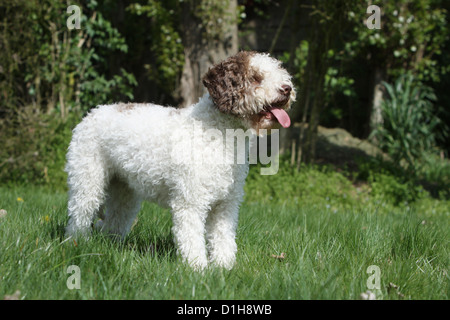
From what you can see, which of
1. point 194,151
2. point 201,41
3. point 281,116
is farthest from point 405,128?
point 194,151

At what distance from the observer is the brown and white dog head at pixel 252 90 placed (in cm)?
303

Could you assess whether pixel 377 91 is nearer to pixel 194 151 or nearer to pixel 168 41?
pixel 168 41

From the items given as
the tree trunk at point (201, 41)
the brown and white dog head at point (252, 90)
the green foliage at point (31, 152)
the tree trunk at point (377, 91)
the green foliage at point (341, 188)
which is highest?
the tree trunk at point (201, 41)

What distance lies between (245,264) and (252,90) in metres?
1.10

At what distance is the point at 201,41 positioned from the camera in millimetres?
6746

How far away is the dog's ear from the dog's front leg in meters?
0.69

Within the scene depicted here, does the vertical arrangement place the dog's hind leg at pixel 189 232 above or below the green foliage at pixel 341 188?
above

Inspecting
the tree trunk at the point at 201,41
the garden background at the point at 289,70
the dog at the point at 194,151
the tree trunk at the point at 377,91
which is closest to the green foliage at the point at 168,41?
the garden background at the point at 289,70

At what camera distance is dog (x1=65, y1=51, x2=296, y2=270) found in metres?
3.04

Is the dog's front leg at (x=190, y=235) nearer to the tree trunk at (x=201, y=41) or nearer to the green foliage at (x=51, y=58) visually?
the tree trunk at (x=201, y=41)

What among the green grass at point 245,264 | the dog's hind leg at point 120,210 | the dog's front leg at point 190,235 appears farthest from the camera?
the dog's hind leg at point 120,210

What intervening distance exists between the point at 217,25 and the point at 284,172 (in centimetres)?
231
